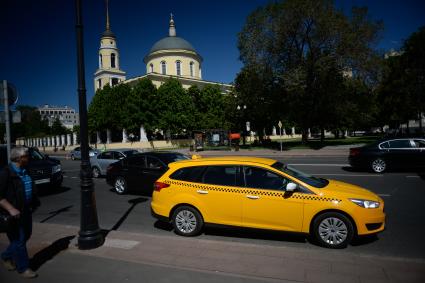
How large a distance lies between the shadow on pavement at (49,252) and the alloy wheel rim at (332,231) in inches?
184

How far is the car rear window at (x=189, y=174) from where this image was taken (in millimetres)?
6668

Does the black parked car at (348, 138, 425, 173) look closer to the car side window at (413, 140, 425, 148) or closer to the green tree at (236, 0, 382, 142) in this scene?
the car side window at (413, 140, 425, 148)

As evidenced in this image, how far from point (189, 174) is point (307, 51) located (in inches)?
1263

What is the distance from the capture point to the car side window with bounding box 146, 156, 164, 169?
439 inches

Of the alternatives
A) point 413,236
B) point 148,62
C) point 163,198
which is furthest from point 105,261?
point 148,62

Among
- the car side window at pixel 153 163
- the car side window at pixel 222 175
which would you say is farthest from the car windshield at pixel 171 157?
the car side window at pixel 222 175

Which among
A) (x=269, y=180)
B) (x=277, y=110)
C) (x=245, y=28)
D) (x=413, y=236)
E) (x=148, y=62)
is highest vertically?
(x=148, y=62)

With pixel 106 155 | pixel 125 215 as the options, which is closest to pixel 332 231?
pixel 125 215

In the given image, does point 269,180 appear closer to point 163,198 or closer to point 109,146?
point 163,198

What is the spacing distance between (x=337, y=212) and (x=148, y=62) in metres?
79.1

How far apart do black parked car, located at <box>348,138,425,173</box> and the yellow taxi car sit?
9.20 m

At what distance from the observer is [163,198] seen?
6812 mm

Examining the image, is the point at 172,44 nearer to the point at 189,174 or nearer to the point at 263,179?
the point at 189,174

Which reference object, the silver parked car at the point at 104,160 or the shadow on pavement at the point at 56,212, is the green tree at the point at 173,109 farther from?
the shadow on pavement at the point at 56,212
